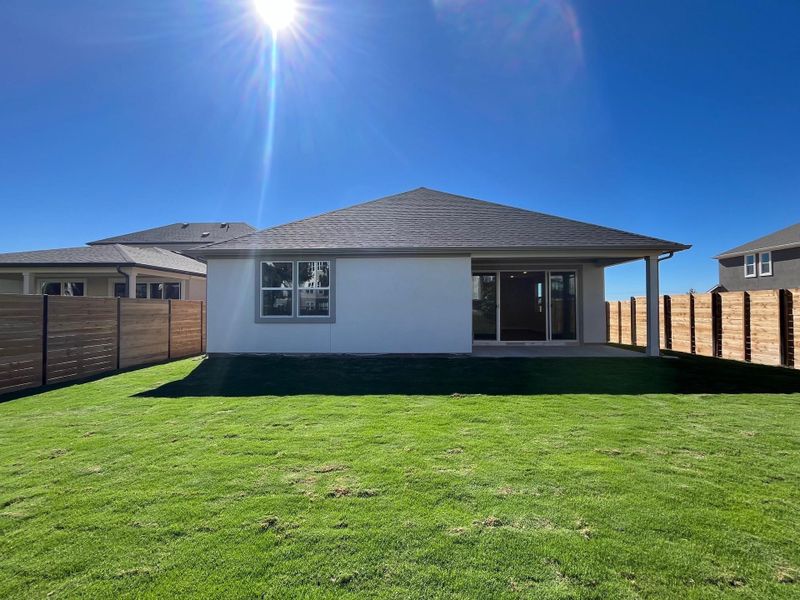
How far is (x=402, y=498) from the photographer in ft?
9.71

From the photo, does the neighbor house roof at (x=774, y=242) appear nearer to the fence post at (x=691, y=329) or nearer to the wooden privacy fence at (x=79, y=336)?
the fence post at (x=691, y=329)

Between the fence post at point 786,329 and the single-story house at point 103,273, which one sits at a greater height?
the single-story house at point 103,273

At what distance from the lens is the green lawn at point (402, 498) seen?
6.91 feet

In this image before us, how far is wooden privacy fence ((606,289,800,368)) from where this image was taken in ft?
31.2

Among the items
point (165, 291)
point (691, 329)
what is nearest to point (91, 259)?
point (165, 291)

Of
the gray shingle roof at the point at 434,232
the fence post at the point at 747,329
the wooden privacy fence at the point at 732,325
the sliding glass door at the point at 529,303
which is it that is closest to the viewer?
the wooden privacy fence at the point at 732,325

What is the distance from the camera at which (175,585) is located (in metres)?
2.04

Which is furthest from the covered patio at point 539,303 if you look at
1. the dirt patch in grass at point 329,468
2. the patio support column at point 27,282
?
the patio support column at point 27,282

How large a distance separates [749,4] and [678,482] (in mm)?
12136

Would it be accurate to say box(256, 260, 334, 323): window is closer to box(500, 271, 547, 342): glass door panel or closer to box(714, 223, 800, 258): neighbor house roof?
box(500, 271, 547, 342): glass door panel

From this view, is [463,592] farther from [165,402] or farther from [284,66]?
[284,66]

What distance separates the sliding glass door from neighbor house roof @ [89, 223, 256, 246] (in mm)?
20187

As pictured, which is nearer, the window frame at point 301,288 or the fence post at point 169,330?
the window frame at point 301,288

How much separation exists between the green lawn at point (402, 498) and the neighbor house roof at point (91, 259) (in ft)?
33.7
